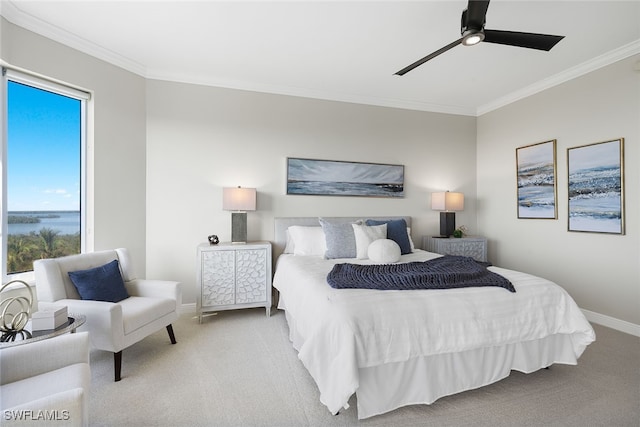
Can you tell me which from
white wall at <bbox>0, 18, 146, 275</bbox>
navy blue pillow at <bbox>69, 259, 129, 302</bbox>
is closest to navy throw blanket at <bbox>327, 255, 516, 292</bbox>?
navy blue pillow at <bbox>69, 259, 129, 302</bbox>

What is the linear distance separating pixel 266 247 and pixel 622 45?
4.30 m

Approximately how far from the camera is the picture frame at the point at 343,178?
403 centimetres

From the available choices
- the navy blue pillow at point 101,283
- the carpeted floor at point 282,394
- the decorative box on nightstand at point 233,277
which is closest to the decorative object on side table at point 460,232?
the carpeted floor at point 282,394

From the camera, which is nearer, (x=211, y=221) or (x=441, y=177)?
(x=211, y=221)

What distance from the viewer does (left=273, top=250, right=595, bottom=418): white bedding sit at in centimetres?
166

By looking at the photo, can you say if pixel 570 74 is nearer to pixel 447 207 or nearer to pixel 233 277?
pixel 447 207

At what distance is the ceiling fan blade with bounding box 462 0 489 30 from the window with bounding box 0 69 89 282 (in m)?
3.65

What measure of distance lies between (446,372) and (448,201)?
2957mm

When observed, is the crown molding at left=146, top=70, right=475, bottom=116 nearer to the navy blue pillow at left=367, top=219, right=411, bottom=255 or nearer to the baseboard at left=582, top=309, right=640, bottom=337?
the navy blue pillow at left=367, top=219, right=411, bottom=255

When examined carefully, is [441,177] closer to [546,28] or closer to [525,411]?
[546,28]

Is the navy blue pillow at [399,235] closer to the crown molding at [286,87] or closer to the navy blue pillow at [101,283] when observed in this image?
the crown molding at [286,87]

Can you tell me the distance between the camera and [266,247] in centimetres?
344

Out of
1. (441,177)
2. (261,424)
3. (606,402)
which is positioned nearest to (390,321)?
(261,424)

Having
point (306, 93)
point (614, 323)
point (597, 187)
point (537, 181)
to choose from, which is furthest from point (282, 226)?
point (614, 323)
